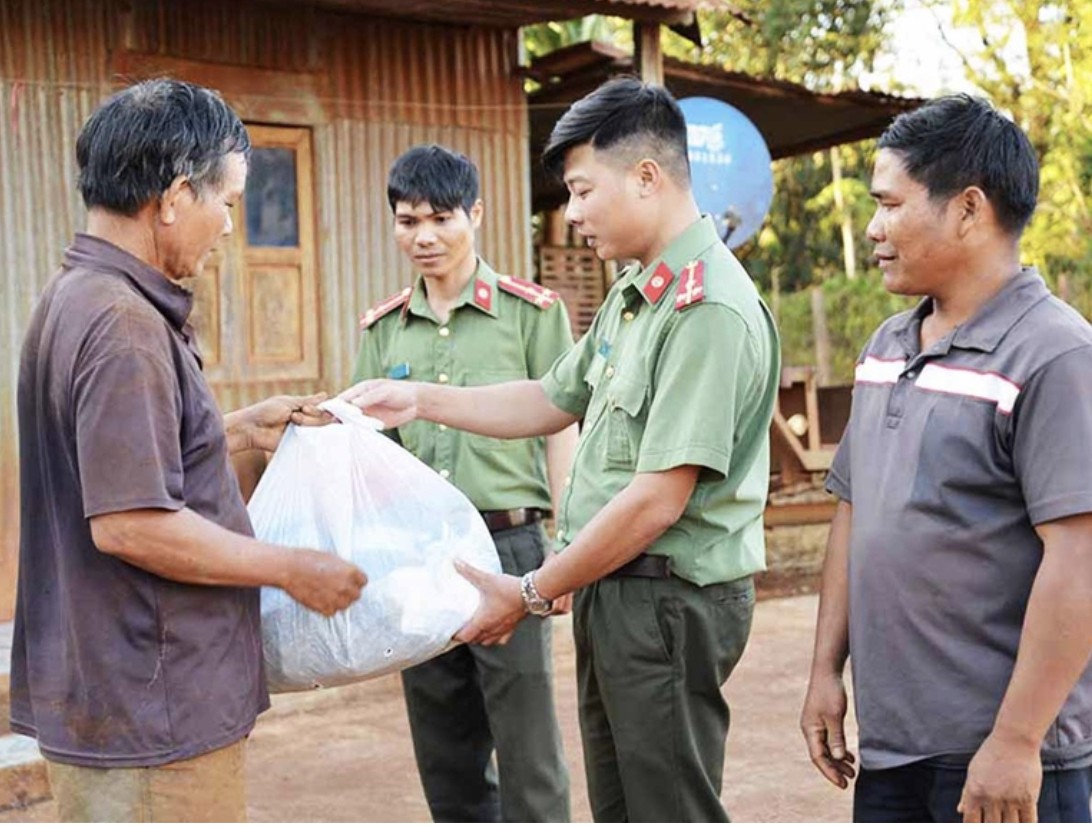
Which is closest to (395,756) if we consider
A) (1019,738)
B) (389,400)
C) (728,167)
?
(389,400)

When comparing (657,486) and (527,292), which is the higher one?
(527,292)

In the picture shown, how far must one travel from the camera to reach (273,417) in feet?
9.32

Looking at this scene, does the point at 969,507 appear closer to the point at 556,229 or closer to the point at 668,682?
the point at 668,682

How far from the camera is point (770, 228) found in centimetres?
1827

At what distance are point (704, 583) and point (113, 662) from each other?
1.07 meters

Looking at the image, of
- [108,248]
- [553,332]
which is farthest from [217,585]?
[553,332]

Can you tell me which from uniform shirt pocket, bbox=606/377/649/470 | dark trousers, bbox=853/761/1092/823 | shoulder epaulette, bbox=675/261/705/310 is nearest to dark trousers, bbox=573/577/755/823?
uniform shirt pocket, bbox=606/377/649/470

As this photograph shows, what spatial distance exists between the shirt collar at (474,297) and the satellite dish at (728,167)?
3880 millimetres

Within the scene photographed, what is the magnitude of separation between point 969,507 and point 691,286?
0.72 m

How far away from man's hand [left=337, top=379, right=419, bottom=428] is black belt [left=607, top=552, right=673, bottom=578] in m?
0.83

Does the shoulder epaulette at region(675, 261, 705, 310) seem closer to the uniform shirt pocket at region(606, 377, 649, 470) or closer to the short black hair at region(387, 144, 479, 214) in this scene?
the uniform shirt pocket at region(606, 377, 649, 470)

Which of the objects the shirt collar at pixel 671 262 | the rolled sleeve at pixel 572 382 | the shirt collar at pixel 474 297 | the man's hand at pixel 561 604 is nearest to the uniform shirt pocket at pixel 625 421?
the shirt collar at pixel 671 262

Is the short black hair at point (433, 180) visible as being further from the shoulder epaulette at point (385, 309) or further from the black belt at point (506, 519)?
the black belt at point (506, 519)

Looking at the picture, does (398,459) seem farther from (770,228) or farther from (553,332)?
(770,228)
